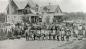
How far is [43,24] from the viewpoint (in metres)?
1.18

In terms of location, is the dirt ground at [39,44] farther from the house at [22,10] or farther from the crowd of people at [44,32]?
the house at [22,10]

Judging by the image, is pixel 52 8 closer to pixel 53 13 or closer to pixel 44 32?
pixel 53 13

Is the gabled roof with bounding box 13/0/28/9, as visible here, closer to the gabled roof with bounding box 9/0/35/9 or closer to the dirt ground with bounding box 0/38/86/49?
the gabled roof with bounding box 9/0/35/9

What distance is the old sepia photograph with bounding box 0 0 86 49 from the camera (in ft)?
3.85

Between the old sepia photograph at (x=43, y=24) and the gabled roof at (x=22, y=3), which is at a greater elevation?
the gabled roof at (x=22, y=3)

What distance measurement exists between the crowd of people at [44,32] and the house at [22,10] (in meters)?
0.05

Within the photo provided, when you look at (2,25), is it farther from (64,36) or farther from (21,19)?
(64,36)

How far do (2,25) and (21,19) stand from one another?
138 mm

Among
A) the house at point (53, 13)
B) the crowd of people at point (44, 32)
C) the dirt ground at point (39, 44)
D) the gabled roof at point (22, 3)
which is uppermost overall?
the gabled roof at point (22, 3)

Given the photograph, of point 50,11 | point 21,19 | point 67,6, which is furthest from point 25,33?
point 67,6

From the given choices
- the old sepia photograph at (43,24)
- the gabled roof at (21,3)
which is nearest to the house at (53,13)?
the old sepia photograph at (43,24)

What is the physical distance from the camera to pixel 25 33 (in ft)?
3.93

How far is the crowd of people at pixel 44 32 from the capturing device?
119 cm

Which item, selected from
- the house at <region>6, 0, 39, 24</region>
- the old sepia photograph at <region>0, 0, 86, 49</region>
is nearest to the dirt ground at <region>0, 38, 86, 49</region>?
the old sepia photograph at <region>0, 0, 86, 49</region>
